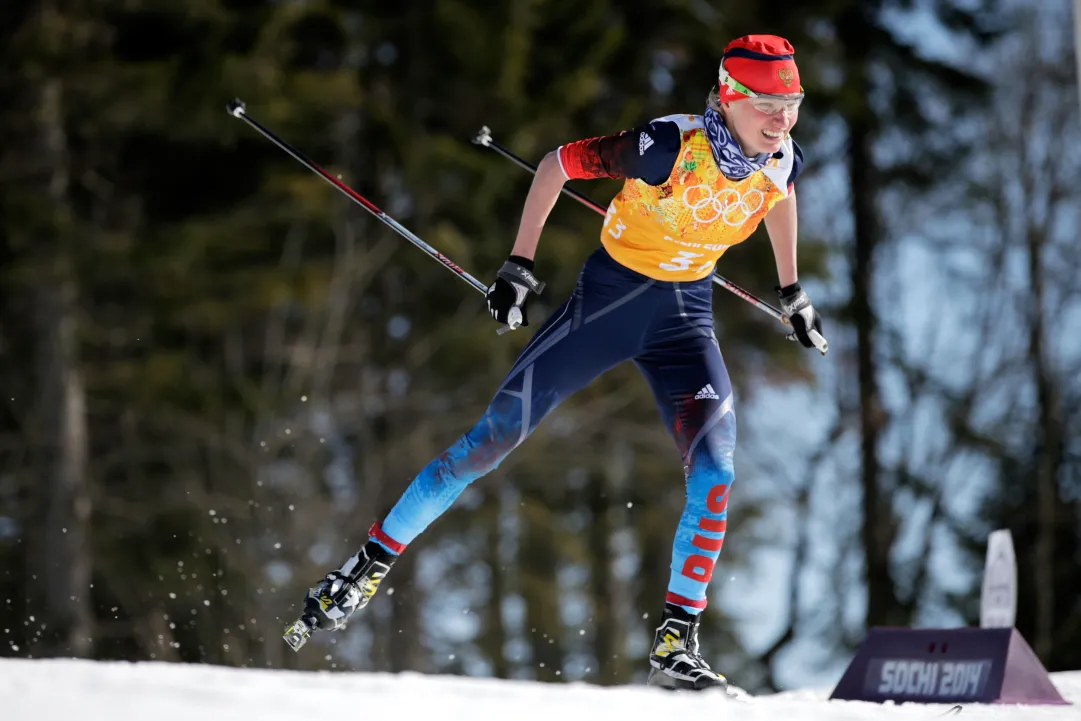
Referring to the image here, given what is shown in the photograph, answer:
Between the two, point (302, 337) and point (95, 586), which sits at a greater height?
point (302, 337)

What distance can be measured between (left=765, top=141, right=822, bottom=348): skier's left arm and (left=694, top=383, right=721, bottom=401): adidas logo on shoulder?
0.55m

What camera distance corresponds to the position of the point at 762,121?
171 inches

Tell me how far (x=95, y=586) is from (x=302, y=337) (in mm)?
3599

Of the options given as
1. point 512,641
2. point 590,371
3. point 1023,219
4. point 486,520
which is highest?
point 1023,219

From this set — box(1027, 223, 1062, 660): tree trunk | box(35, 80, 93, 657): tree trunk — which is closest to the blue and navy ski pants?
box(35, 80, 93, 657): tree trunk

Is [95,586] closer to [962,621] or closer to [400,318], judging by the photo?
[400,318]

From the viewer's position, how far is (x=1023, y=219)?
15906mm

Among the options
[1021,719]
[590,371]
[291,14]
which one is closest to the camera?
[1021,719]

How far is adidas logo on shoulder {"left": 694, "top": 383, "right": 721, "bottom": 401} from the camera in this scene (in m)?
4.45

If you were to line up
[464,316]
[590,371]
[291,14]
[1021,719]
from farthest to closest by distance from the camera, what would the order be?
1. [464,316]
2. [291,14]
3. [590,371]
4. [1021,719]

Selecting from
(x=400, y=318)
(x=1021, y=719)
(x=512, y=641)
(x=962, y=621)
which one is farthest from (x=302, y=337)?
(x=1021, y=719)

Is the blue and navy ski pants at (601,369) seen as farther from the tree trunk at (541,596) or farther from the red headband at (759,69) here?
the tree trunk at (541,596)

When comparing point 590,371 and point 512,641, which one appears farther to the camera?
point 512,641

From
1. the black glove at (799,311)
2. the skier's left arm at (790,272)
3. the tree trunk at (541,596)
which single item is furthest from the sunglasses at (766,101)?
the tree trunk at (541,596)
